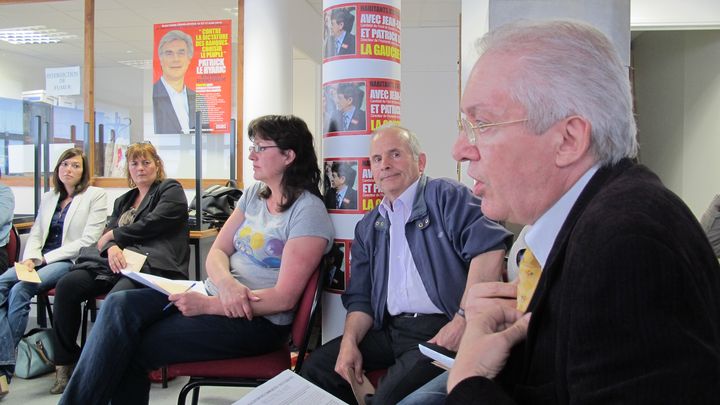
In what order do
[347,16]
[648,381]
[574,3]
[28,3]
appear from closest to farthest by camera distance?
[648,381]
[347,16]
[574,3]
[28,3]

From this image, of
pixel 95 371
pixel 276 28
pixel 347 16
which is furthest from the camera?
pixel 276 28

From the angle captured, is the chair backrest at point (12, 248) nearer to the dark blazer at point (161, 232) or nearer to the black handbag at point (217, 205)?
the dark blazer at point (161, 232)

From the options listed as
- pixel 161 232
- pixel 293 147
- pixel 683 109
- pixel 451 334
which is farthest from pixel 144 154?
pixel 683 109

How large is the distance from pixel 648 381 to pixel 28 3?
6.91 metres

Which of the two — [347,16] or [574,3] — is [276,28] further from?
[347,16]

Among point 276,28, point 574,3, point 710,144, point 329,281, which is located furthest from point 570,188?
point 710,144

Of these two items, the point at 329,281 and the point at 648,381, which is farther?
the point at 329,281

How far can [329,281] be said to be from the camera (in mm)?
2174

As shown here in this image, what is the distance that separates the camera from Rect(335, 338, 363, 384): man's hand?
1.68 m

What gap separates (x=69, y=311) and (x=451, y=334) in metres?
2.20

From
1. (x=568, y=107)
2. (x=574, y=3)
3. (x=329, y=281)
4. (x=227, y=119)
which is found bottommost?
(x=329, y=281)

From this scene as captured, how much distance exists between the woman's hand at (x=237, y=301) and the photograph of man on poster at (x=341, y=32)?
3.34 feet

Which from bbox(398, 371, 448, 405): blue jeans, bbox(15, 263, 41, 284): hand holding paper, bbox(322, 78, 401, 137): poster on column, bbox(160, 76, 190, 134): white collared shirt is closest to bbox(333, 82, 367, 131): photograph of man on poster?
bbox(322, 78, 401, 137): poster on column

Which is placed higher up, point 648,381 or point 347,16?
point 347,16
